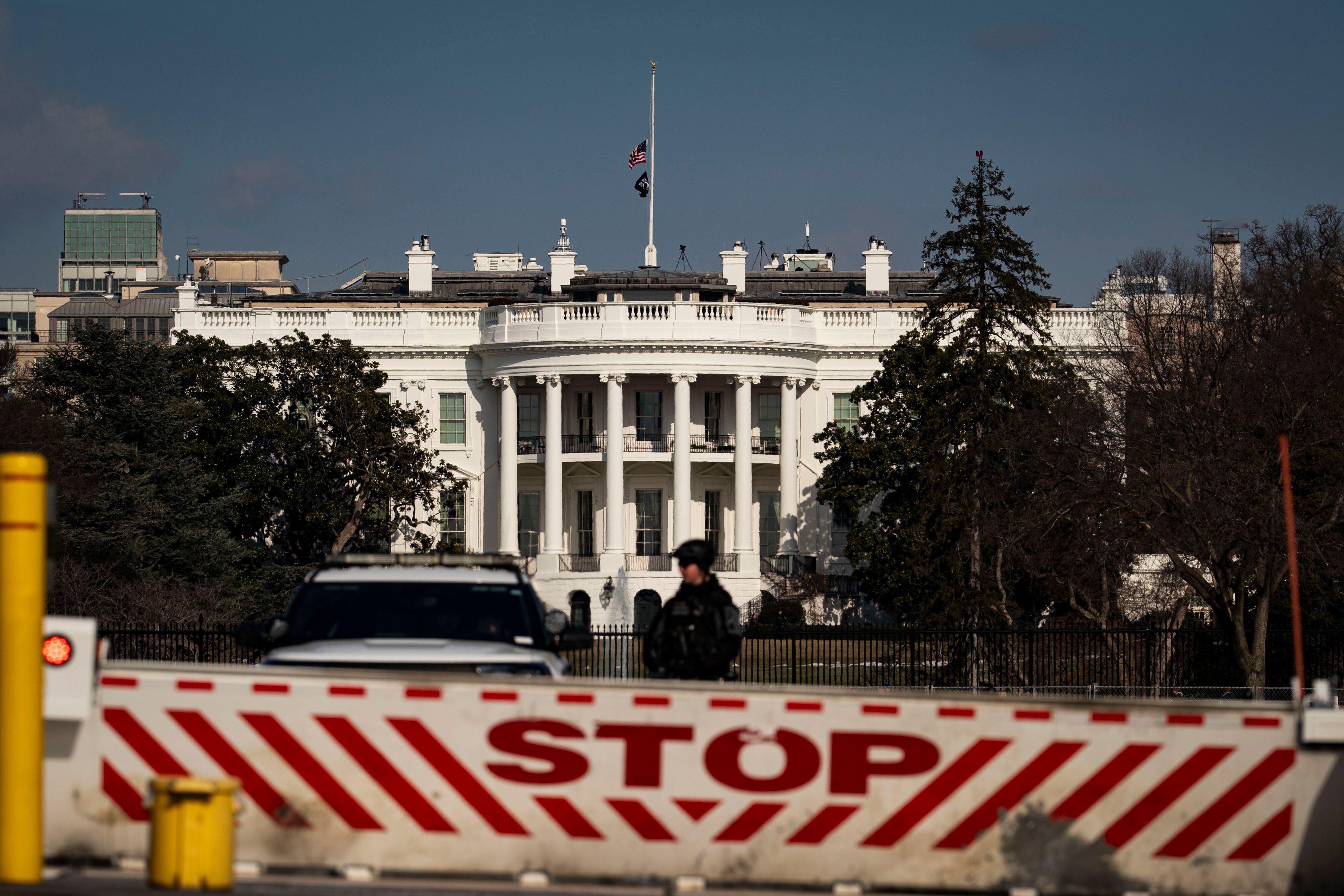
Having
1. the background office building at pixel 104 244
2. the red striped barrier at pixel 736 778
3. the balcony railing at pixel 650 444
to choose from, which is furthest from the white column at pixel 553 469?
the background office building at pixel 104 244

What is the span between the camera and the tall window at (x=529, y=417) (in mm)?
70625

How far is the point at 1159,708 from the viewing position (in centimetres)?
1000

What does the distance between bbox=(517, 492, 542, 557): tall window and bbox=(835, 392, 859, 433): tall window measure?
11.6m

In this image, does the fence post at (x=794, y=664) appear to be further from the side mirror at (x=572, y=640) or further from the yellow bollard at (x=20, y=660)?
the yellow bollard at (x=20, y=660)

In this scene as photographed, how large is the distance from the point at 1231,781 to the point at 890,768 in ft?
5.96

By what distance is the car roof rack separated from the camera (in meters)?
12.9

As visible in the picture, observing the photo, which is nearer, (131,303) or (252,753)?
(252,753)

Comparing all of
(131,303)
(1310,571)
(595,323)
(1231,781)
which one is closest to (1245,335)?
(1310,571)

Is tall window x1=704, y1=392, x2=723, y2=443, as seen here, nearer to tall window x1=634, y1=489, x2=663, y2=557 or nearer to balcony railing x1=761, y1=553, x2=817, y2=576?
tall window x1=634, y1=489, x2=663, y2=557

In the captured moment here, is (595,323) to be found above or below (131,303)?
below

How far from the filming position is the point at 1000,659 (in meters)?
39.5

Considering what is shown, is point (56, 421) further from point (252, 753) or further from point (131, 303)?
point (131, 303)

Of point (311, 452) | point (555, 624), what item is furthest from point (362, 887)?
point (311, 452)

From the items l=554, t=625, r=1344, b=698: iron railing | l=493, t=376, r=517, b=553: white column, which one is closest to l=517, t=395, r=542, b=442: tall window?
l=493, t=376, r=517, b=553: white column
